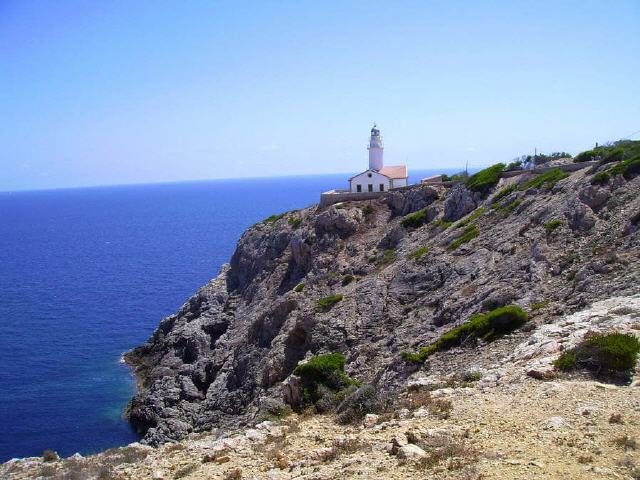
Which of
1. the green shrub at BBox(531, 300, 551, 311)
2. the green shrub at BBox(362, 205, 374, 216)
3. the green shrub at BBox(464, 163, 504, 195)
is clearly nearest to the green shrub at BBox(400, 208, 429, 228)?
the green shrub at BBox(464, 163, 504, 195)

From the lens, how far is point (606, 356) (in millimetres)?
16453

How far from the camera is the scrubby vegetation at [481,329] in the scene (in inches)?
901

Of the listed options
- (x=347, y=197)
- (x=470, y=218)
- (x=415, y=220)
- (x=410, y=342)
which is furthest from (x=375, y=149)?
(x=410, y=342)

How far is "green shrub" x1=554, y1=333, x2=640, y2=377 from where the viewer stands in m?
16.2

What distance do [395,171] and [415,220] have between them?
17.8m

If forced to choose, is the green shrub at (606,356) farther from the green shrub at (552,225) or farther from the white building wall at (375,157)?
the white building wall at (375,157)

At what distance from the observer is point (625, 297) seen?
2114 centimetres

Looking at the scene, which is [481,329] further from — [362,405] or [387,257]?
[387,257]

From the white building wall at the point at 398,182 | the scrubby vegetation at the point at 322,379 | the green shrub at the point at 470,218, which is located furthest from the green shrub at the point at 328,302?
the white building wall at the point at 398,182

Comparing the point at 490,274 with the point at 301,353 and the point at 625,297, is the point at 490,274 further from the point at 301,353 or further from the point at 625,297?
the point at 301,353

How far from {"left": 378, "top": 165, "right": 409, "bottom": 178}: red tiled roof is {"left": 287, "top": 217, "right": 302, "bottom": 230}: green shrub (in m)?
10.6

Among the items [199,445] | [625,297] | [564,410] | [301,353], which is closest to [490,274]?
[625,297]

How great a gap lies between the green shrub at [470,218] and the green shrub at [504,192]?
4.90 ft

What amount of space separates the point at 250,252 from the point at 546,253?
129 ft
